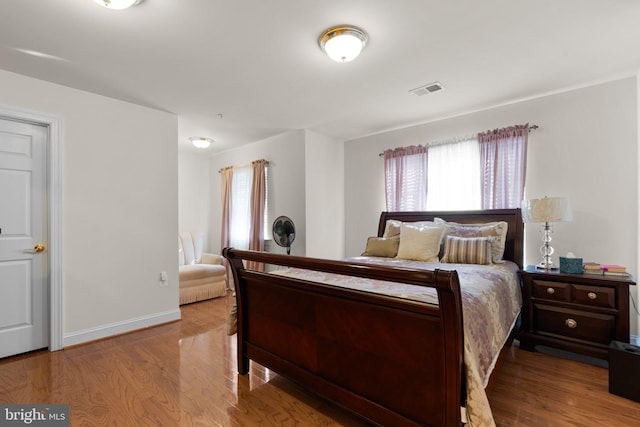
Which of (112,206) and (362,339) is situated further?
(112,206)

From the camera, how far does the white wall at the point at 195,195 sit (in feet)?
18.1

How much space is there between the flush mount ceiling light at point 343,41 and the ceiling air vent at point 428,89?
3.31 ft

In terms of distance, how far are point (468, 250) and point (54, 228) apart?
3785 millimetres

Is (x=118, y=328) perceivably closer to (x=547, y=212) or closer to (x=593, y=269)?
(x=547, y=212)

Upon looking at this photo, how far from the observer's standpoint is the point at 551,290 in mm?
2561

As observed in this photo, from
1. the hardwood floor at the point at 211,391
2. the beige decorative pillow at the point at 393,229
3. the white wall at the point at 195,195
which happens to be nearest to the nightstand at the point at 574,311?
the hardwood floor at the point at 211,391

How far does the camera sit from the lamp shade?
2.59 meters

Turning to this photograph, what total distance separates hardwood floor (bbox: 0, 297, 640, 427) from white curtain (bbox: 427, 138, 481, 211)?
64.6 inches

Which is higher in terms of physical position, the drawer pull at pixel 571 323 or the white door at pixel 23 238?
the white door at pixel 23 238

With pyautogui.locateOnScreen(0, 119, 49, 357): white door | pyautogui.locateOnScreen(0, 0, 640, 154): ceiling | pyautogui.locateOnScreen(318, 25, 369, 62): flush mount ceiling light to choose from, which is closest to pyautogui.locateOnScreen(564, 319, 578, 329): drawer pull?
pyautogui.locateOnScreen(0, 0, 640, 154): ceiling

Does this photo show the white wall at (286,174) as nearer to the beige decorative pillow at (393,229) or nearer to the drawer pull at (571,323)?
the beige decorative pillow at (393,229)

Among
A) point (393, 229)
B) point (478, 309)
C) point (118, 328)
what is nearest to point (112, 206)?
point (118, 328)

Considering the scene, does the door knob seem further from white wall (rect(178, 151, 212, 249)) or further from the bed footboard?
white wall (rect(178, 151, 212, 249))

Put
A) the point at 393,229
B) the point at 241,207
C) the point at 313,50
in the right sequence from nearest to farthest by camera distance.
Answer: the point at 313,50
the point at 393,229
the point at 241,207
